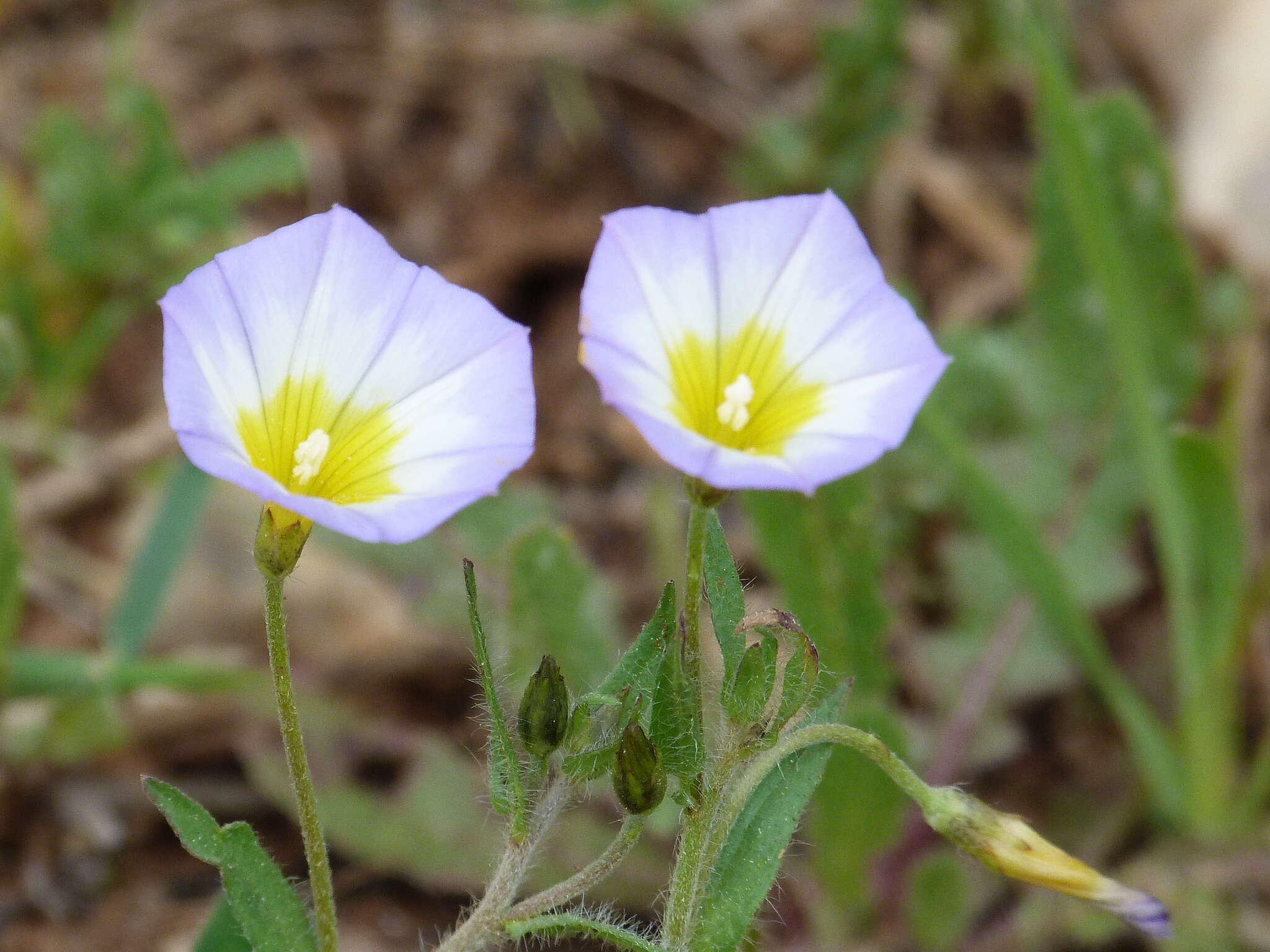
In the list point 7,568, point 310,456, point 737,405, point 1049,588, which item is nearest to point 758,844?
point 737,405

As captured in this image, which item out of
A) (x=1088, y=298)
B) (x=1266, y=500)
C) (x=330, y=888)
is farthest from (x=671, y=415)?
(x=1266, y=500)

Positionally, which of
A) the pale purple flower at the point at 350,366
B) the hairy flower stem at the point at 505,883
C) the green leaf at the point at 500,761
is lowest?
the hairy flower stem at the point at 505,883

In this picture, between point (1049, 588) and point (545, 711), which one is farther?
point (1049, 588)

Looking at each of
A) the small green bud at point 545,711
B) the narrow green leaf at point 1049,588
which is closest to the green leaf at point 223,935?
the small green bud at point 545,711

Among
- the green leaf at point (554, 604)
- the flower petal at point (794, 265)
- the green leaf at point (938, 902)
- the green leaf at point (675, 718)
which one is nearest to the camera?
the green leaf at point (675, 718)

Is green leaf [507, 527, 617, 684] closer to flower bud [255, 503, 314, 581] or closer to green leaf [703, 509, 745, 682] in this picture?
green leaf [703, 509, 745, 682]

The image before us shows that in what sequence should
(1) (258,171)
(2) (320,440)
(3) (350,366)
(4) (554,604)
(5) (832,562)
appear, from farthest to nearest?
1. (1) (258,171)
2. (5) (832,562)
3. (4) (554,604)
4. (3) (350,366)
5. (2) (320,440)

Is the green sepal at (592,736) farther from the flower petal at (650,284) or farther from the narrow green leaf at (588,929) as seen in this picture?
the flower petal at (650,284)

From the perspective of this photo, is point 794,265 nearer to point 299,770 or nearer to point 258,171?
point 299,770
